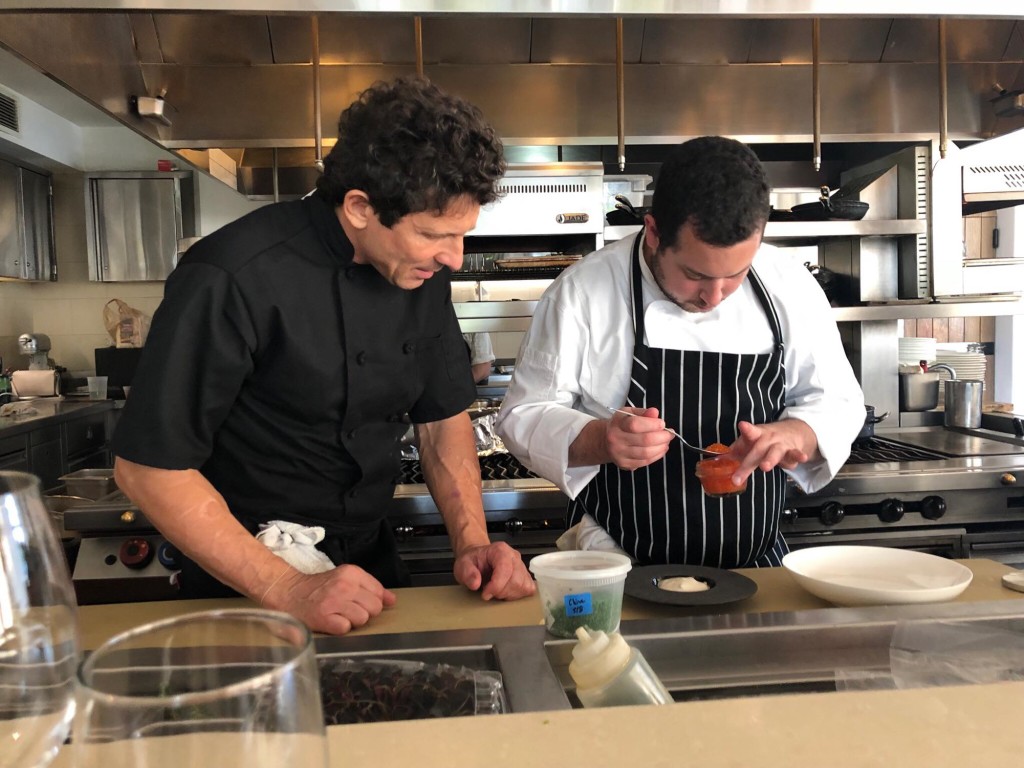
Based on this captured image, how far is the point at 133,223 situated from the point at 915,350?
530cm

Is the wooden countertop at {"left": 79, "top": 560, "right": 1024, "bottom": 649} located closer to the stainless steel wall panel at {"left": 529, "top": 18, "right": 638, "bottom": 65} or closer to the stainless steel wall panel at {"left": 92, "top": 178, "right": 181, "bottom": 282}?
the stainless steel wall panel at {"left": 529, "top": 18, "right": 638, "bottom": 65}

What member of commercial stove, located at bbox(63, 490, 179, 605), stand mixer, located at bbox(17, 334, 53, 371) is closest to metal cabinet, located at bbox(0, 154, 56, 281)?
stand mixer, located at bbox(17, 334, 53, 371)

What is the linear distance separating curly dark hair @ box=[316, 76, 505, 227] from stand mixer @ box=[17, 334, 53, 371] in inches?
220

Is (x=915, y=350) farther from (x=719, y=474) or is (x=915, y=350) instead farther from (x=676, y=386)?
(x=719, y=474)

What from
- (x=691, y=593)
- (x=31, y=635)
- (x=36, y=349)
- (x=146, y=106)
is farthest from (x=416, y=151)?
(x=36, y=349)

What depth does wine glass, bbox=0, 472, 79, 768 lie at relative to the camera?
47 cm

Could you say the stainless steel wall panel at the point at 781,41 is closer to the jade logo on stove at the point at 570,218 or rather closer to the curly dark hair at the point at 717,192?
the jade logo on stove at the point at 570,218

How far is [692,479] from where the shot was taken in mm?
1975

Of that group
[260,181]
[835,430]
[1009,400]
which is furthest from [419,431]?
[1009,400]

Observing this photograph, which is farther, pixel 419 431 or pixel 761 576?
pixel 419 431

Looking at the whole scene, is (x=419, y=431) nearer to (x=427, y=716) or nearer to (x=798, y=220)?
(x=427, y=716)

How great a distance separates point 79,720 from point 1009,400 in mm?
7111

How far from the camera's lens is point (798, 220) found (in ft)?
11.7

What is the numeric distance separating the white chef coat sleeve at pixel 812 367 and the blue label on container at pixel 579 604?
996 mm
